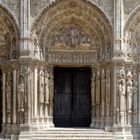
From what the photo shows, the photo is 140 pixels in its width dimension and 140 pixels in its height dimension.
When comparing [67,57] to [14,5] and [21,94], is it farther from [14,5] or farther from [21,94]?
[14,5]

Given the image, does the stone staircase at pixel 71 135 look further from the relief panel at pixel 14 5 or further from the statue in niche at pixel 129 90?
the relief panel at pixel 14 5

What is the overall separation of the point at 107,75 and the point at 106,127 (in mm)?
2018

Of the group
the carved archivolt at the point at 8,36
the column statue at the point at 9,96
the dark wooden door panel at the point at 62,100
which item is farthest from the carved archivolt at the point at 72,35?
the column statue at the point at 9,96

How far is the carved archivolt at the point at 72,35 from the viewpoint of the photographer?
805 inches

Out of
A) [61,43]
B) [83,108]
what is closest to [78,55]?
[61,43]

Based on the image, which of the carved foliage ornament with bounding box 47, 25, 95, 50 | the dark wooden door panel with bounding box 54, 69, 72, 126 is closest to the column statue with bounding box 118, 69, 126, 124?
the carved foliage ornament with bounding box 47, 25, 95, 50

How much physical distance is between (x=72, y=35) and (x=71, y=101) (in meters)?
2.74

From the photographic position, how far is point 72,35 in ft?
69.5

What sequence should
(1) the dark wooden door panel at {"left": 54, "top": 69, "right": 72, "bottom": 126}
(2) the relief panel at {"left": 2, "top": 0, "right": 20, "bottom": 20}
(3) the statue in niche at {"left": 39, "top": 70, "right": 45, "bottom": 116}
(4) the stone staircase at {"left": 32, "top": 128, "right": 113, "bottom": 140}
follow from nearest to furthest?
(4) the stone staircase at {"left": 32, "top": 128, "right": 113, "bottom": 140} < (2) the relief panel at {"left": 2, "top": 0, "right": 20, "bottom": 20} < (3) the statue in niche at {"left": 39, "top": 70, "right": 45, "bottom": 116} < (1) the dark wooden door panel at {"left": 54, "top": 69, "right": 72, "bottom": 126}

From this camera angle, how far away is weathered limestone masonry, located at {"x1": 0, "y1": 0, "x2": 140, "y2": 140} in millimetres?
19969

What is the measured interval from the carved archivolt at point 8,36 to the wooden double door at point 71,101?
2164 mm

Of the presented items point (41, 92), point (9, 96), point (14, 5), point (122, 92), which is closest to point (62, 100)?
point (41, 92)

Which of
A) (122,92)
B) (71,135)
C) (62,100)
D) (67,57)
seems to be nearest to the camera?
(71,135)

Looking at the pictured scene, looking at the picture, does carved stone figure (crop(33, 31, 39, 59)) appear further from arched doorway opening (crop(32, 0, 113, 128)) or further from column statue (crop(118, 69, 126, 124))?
column statue (crop(118, 69, 126, 124))
